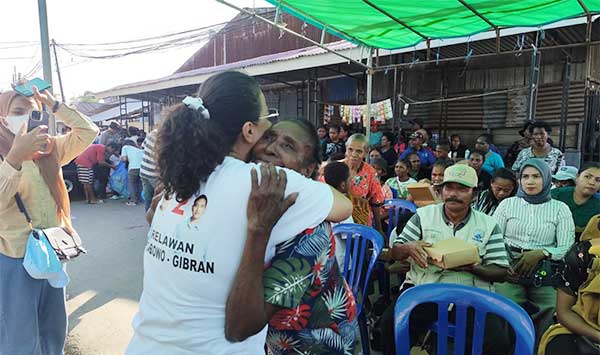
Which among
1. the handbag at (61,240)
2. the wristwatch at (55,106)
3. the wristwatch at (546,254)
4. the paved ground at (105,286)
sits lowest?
the paved ground at (105,286)

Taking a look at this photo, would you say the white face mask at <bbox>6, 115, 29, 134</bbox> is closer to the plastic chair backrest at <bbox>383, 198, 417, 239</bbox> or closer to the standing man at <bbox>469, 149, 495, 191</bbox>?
the plastic chair backrest at <bbox>383, 198, 417, 239</bbox>

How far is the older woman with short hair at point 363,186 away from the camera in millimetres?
3406

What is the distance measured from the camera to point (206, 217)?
2.98ft

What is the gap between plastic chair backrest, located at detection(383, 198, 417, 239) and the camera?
149 inches

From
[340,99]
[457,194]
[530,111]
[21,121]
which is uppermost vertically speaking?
[340,99]

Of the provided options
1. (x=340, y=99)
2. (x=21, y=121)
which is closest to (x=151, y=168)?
(x=21, y=121)

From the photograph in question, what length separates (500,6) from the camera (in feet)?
11.4

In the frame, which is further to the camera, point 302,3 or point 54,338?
point 302,3

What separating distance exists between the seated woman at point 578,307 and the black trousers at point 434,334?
0.70ft

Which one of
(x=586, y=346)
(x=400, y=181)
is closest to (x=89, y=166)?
(x=400, y=181)

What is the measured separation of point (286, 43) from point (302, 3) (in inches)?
397

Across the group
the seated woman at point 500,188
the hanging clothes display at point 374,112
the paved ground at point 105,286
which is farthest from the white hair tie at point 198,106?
the hanging clothes display at point 374,112

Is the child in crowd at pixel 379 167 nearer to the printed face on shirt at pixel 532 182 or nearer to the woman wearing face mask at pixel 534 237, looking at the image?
the woman wearing face mask at pixel 534 237

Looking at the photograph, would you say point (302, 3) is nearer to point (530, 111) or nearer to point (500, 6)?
point (500, 6)
